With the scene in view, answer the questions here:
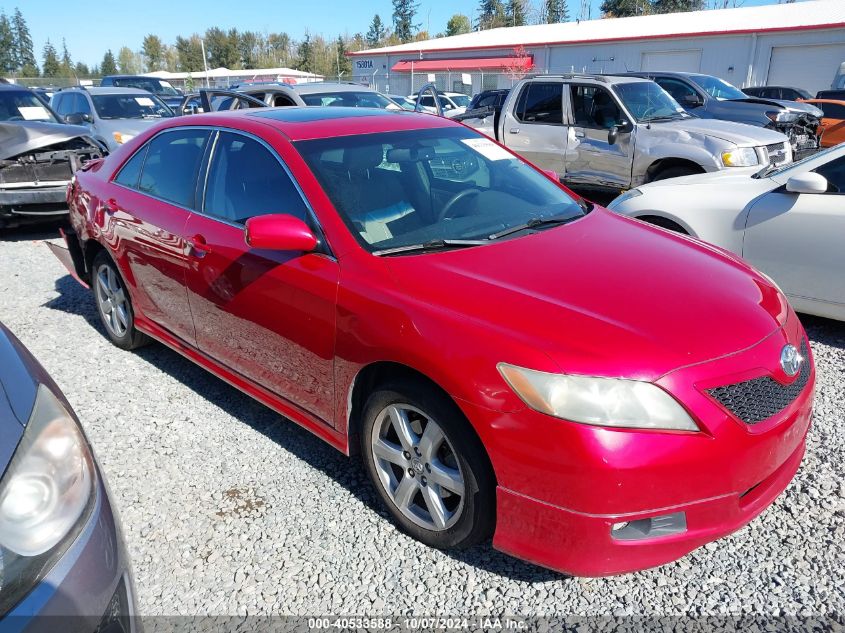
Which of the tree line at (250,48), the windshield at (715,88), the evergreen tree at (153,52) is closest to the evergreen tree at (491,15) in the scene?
the tree line at (250,48)

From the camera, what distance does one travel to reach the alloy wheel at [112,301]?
14.7ft

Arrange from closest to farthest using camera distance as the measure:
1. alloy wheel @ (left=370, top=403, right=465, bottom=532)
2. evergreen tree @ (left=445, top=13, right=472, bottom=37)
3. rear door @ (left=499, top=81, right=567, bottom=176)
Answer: alloy wheel @ (left=370, top=403, right=465, bottom=532)
rear door @ (left=499, top=81, right=567, bottom=176)
evergreen tree @ (left=445, top=13, right=472, bottom=37)

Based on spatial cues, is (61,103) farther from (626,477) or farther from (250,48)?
→ (250,48)

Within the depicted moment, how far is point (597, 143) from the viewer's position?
843cm

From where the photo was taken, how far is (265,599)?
244 centimetres

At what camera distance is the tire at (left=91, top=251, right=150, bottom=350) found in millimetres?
4453

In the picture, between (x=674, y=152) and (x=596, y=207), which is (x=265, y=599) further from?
(x=674, y=152)

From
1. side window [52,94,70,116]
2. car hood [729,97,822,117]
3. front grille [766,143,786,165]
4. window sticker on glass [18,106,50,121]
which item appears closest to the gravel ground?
front grille [766,143,786,165]

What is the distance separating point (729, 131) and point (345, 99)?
596 cm

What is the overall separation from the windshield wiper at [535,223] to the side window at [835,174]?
2.25 metres

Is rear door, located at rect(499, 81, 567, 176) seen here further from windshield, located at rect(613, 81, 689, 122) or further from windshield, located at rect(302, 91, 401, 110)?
windshield, located at rect(302, 91, 401, 110)

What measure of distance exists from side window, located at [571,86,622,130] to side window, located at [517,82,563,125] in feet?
0.74

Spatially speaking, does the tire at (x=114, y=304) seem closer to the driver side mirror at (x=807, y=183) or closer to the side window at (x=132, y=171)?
the side window at (x=132, y=171)

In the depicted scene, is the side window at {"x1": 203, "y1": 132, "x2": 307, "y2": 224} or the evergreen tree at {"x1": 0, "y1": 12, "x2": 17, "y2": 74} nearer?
Result: the side window at {"x1": 203, "y1": 132, "x2": 307, "y2": 224}
